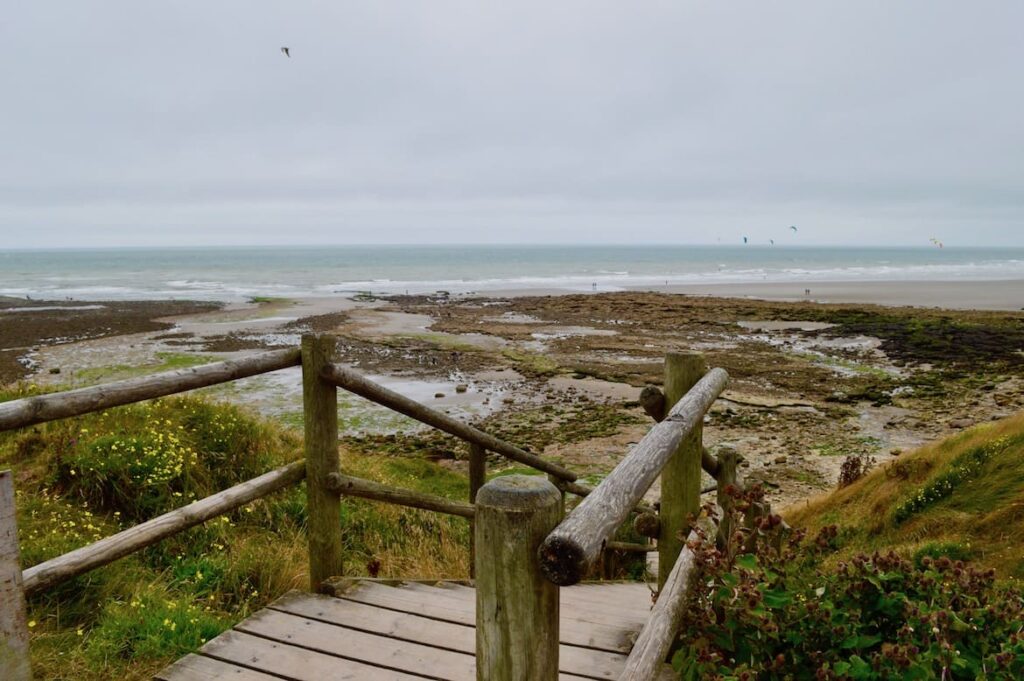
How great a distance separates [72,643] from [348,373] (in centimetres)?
178

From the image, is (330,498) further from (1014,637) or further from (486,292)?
(486,292)

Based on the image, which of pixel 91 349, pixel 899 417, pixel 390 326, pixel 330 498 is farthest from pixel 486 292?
pixel 330 498

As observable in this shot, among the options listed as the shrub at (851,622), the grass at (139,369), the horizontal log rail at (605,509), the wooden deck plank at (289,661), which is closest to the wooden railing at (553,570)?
the horizontal log rail at (605,509)

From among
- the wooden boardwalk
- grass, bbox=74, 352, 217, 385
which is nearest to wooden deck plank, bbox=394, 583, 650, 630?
the wooden boardwalk

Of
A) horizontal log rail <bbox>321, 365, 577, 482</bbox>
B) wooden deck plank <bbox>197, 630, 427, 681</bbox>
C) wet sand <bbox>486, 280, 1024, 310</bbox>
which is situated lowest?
wet sand <bbox>486, 280, 1024, 310</bbox>


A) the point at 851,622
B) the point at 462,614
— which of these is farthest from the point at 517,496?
the point at 462,614

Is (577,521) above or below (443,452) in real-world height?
above

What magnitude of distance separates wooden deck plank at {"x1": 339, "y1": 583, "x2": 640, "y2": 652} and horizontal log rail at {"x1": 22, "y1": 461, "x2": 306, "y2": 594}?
69 centimetres

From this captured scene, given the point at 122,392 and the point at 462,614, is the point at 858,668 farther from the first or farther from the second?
the point at 122,392

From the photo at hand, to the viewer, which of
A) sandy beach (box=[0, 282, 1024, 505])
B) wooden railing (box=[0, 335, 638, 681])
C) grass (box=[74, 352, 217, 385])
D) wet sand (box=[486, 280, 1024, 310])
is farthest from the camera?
wet sand (box=[486, 280, 1024, 310])

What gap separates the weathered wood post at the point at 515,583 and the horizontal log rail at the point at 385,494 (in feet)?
7.15

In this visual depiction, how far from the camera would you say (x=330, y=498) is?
11.8ft

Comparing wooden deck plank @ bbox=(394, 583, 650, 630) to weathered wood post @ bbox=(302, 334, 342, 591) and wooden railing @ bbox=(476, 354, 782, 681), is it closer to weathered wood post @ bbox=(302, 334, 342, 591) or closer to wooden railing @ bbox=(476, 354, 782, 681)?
weathered wood post @ bbox=(302, 334, 342, 591)

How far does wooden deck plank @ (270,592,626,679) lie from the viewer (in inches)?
117
